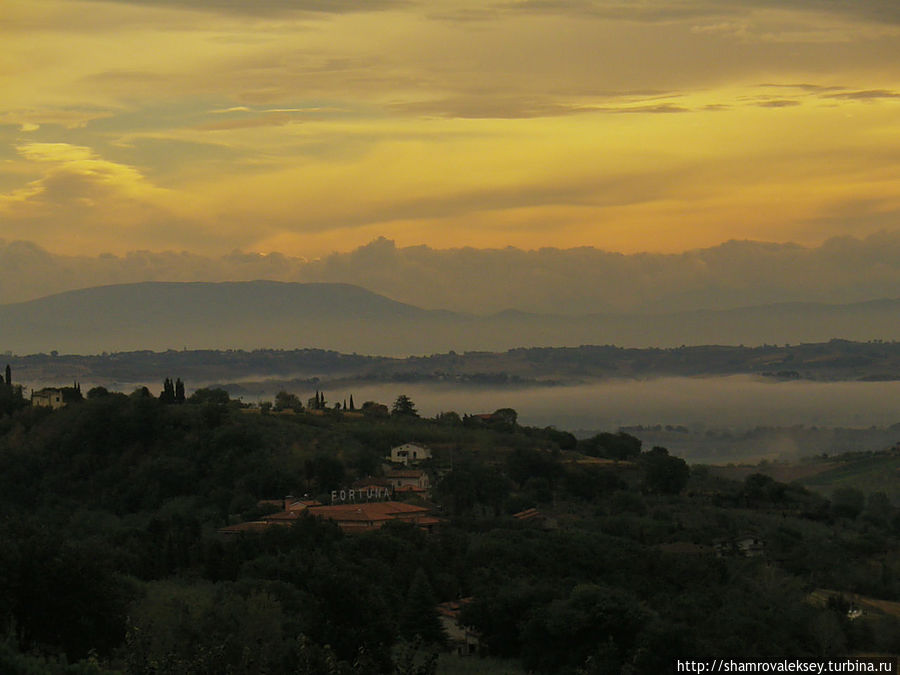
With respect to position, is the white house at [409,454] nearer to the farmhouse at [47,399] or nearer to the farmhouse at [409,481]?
the farmhouse at [409,481]

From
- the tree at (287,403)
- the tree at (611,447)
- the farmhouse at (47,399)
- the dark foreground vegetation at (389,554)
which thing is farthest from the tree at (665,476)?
the farmhouse at (47,399)

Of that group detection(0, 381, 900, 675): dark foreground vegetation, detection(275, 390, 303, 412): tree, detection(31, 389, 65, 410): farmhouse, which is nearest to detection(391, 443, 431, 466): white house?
detection(0, 381, 900, 675): dark foreground vegetation

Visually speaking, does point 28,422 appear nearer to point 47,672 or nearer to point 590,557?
point 590,557

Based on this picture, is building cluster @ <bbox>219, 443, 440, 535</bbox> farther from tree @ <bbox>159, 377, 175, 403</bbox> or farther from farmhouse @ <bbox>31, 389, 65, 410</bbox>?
farmhouse @ <bbox>31, 389, 65, 410</bbox>

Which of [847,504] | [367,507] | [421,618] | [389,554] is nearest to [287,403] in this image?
[847,504]

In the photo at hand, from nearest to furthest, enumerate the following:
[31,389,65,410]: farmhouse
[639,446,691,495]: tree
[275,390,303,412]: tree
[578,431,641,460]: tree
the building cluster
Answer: the building cluster, [639,446,691,495]: tree, [31,389,65,410]: farmhouse, [578,431,641,460]: tree, [275,390,303,412]: tree

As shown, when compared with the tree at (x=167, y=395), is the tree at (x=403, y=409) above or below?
below
